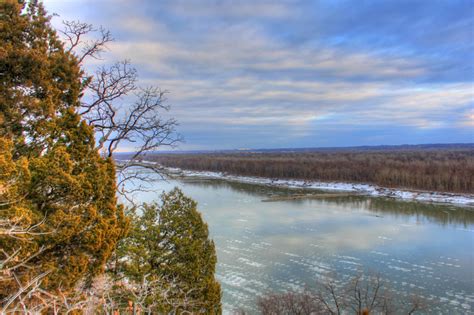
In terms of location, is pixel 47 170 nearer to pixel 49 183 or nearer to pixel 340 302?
pixel 49 183

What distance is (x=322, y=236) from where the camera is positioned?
22938mm

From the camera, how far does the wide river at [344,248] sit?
47.7 feet

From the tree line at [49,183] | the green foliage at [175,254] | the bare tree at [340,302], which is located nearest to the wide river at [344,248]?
the bare tree at [340,302]

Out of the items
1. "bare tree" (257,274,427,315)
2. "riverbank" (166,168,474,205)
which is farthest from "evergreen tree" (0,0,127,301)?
"riverbank" (166,168,474,205)

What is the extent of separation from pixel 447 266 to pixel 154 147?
15863 millimetres

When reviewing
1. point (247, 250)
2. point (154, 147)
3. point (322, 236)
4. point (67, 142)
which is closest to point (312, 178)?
point (322, 236)

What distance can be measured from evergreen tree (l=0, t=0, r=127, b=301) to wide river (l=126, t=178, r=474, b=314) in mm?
8089

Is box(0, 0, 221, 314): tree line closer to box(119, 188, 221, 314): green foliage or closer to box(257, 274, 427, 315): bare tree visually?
box(119, 188, 221, 314): green foliage

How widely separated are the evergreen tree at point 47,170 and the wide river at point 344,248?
26.5ft

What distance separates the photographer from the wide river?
1453cm

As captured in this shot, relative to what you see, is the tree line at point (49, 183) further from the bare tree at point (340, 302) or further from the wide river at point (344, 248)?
the wide river at point (344, 248)

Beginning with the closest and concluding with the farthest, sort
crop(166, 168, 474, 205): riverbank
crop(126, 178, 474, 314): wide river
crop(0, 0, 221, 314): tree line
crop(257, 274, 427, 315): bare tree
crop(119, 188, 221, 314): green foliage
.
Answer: crop(0, 0, 221, 314): tree line, crop(119, 188, 221, 314): green foliage, crop(257, 274, 427, 315): bare tree, crop(126, 178, 474, 314): wide river, crop(166, 168, 474, 205): riverbank

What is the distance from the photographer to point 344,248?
20.3m

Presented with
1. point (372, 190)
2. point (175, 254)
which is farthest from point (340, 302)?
point (372, 190)
